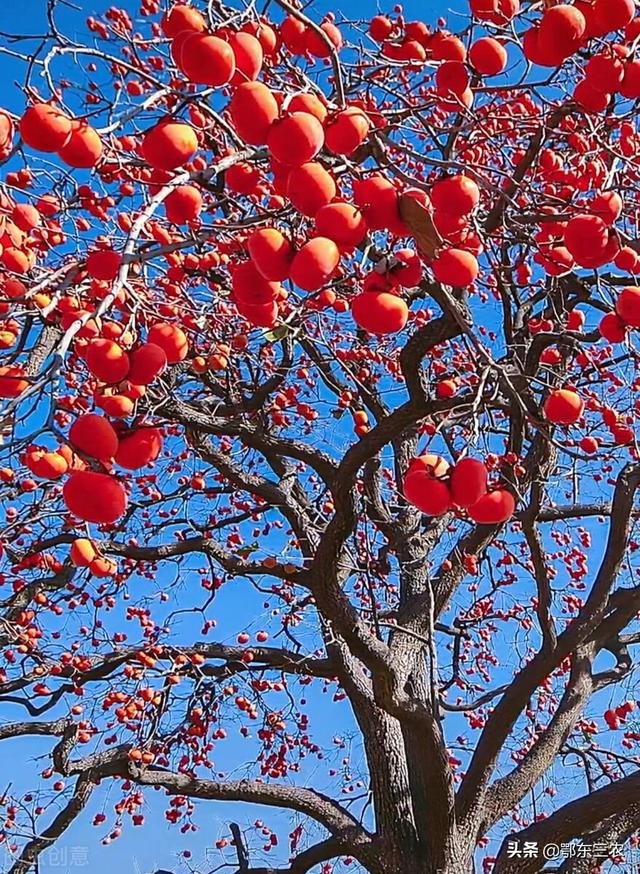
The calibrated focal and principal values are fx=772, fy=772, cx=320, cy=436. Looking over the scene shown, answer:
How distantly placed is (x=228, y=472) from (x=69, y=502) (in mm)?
3246

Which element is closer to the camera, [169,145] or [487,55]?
[169,145]

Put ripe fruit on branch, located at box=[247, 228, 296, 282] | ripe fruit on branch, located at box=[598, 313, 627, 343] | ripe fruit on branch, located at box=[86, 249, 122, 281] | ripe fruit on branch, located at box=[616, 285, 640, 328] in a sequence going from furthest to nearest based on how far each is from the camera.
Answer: ripe fruit on branch, located at box=[598, 313, 627, 343]
ripe fruit on branch, located at box=[616, 285, 640, 328]
ripe fruit on branch, located at box=[86, 249, 122, 281]
ripe fruit on branch, located at box=[247, 228, 296, 282]

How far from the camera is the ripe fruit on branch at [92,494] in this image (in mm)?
1200

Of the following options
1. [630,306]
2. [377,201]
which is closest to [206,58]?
[377,201]

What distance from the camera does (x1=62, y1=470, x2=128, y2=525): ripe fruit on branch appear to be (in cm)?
120

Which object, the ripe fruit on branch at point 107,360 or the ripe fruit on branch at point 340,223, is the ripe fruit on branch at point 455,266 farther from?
the ripe fruit on branch at point 107,360

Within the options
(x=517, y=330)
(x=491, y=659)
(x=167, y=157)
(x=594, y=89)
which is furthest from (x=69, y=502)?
(x=491, y=659)

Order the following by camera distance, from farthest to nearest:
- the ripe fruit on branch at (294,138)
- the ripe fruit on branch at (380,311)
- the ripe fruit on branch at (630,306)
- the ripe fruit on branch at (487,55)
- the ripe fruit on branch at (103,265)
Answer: the ripe fruit on branch at (487,55) < the ripe fruit on branch at (630,306) < the ripe fruit on branch at (103,265) < the ripe fruit on branch at (380,311) < the ripe fruit on branch at (294,138)

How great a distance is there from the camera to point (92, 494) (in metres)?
1.20

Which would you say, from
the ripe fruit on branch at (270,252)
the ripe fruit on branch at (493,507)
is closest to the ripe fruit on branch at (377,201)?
the ripe fruit on branch at (270,252)

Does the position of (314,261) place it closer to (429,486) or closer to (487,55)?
(429,486)

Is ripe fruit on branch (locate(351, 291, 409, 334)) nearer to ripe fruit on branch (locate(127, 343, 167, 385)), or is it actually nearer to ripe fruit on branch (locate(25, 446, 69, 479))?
ripe fruit on branch (locate(127, 343, 167, 385))

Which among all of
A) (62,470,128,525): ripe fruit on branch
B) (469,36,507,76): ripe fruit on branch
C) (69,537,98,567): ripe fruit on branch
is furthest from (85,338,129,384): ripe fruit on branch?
(469,36,507,76): ripe fruit on branch

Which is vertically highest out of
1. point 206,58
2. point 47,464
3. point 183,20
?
point 183,20
